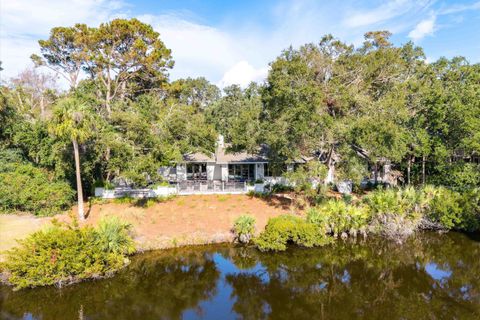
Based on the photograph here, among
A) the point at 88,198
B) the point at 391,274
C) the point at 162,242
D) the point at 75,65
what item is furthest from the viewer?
the point at 75,65

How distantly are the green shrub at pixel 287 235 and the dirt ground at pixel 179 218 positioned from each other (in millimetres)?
2503

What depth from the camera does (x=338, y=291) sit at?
47.3 feet

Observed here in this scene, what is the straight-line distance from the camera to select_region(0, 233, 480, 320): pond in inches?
498

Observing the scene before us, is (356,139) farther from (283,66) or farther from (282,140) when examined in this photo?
(283,66)

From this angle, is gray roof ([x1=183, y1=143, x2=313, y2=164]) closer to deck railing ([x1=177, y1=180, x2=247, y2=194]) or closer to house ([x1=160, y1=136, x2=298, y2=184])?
house ([x1=160, y1=136, x2=298, y2=184])

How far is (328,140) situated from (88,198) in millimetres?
21660

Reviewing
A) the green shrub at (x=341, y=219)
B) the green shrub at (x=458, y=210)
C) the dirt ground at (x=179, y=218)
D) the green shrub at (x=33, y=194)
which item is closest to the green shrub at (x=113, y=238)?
the dirt ground at (x=179, y=218)

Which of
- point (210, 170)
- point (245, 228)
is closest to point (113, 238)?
point (245, 228)

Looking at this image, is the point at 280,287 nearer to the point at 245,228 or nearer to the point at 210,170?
the point at 245,228

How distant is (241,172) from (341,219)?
1609 centimetres

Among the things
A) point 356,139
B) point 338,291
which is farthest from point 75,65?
point 338,291

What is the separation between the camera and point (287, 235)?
19078mm

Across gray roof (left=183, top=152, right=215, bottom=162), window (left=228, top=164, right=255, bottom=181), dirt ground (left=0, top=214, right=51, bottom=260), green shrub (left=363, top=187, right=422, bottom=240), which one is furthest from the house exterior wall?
green shrub (left=363, top=187, right=422, bottom=240)

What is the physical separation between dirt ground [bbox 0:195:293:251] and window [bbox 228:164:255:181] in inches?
254
